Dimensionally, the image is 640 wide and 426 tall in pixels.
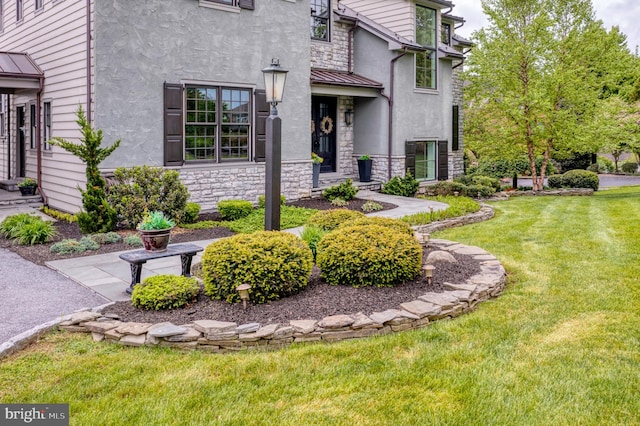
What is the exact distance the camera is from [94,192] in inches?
377

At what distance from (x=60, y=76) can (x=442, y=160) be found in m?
11.8

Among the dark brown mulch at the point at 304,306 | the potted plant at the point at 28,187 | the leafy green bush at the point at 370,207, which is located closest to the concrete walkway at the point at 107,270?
the dark brown mulch at the point at 304,306

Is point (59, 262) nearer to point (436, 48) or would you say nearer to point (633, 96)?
point (436, 48)

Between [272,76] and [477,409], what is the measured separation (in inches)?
195

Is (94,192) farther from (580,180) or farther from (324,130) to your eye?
(580,180)

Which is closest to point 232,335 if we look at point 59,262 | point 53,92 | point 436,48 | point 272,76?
point 272,76

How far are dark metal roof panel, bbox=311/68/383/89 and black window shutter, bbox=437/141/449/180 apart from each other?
333 centimetres

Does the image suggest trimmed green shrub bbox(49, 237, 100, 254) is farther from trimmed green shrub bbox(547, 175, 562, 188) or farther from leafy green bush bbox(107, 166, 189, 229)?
trimmed green shrub bbox(547, 175, 562, 188)

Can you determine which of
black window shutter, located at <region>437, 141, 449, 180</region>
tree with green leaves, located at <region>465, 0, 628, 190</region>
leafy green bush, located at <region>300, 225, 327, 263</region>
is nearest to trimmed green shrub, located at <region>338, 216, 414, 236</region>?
leafy green bush, located at <region>300, 225, 327, 263</region>

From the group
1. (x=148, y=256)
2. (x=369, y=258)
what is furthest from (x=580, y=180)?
(x=148, y=256)

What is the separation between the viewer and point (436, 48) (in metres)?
17.7

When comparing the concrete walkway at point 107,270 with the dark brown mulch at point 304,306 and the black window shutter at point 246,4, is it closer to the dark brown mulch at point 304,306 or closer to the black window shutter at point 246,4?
the dark brown mulch at point 304,306

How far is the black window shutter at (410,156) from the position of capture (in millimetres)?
16625

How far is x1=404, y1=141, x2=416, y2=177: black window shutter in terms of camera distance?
1662 cm
